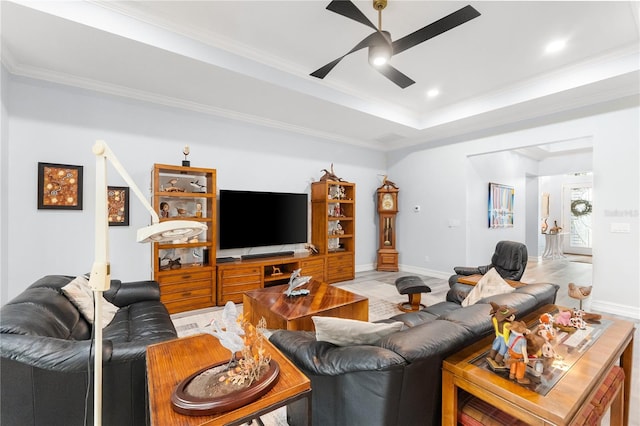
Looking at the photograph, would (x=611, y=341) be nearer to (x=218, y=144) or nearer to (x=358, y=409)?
(x=358, y=409)

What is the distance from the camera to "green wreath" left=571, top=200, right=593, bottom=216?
912 centimetres

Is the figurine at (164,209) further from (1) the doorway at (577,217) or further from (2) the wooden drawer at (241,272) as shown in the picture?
(1) the doorway at (577,217)

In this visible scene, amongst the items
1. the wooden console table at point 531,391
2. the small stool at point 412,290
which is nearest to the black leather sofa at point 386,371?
the wooden console table at point 531,391

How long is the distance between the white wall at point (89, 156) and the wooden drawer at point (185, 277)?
1.69 feet

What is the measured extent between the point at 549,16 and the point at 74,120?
539cm

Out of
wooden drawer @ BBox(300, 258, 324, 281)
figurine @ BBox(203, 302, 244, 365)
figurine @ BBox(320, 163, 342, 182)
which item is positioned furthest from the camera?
figurine @ BBox(320, 163, 342, 182)

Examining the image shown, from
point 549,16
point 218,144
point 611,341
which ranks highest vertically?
point 549,16

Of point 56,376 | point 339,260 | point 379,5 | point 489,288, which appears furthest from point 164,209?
point 489,288

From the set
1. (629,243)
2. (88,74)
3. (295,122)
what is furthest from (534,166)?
(88,74)

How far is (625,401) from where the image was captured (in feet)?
5.76

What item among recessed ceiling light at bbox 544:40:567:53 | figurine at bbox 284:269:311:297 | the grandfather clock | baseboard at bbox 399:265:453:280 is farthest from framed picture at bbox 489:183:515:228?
figurine at bbox 284:269:311:297

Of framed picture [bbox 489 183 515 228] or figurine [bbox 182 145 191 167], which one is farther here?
framed picture [bbox 489 183 515 228]

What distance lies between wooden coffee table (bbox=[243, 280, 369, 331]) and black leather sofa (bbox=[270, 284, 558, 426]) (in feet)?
3.21

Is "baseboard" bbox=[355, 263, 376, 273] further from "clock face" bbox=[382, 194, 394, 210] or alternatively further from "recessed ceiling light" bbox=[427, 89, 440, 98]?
"recessed ceiling light" bbox=[427, 89, 440, 98]
